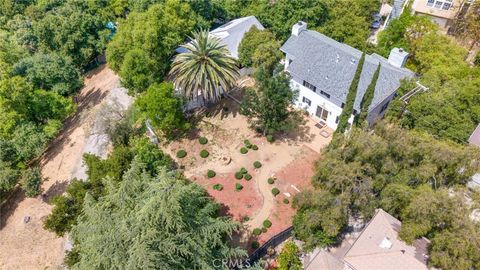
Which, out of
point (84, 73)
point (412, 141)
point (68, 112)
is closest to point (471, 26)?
point (412, 141)

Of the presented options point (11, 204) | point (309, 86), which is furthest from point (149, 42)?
point (11, 204)

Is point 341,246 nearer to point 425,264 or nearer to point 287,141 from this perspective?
point 425,264

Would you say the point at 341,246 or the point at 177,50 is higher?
the point at 177,50

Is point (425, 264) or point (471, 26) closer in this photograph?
point (425, 264)

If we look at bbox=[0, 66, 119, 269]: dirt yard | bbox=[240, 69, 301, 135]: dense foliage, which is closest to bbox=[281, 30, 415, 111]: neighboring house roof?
bbox=[240, 69, 301, 135]: dense foliage

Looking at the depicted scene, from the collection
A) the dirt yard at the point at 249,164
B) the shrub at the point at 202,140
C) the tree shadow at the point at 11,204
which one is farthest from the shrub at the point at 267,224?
the tree shadow at the point at 11,204

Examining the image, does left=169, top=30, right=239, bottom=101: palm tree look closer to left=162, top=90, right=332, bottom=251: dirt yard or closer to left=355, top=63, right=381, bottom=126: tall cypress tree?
left=162, top=90, right=332, bottom=251: dirt yard
